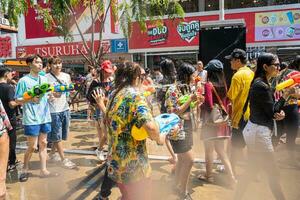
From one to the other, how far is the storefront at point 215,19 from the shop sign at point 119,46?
38 cm

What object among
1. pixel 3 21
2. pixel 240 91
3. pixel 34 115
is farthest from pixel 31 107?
pixel 3 21

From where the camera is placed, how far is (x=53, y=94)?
200 inches

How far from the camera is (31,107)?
4.63m

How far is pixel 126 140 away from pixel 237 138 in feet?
7.38

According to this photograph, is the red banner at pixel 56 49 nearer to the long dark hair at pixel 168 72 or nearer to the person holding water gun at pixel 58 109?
the person holding water gun at pixel 58 109

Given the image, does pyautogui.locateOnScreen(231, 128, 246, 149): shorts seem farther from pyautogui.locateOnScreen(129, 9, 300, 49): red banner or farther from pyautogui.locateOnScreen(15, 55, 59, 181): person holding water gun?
pyautogui.locateOnScreen(129, 9, 300, 49): red banner

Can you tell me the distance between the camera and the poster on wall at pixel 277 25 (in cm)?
1512

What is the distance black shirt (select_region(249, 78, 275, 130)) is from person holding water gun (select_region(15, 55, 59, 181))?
9.24 ft

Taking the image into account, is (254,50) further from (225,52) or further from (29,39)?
(29,39)

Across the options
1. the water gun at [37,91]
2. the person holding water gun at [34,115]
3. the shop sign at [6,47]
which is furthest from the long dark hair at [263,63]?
the shop sign at [6,47]

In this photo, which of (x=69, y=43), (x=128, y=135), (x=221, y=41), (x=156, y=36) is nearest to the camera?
(x=128, y=135)

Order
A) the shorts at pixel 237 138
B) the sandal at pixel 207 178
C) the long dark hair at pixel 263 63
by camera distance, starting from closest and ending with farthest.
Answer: the long dark hair at pixel 263 63, the shorts at pixel 237 138, the sandal at pixel 207 178

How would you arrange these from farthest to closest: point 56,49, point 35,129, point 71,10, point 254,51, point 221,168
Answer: point 56,49
point 254,51
point 71,10
point 221,168
point 35,129

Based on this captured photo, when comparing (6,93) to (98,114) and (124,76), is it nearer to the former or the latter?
(98,114)
